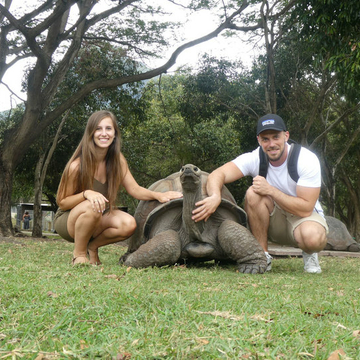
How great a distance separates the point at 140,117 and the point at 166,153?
3.79 meters

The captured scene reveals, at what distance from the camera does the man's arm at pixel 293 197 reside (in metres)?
3.71

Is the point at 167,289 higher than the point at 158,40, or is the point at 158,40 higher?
the point at 158,40

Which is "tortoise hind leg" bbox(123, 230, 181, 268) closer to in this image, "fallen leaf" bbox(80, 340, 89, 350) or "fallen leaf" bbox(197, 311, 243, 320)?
"fallen leaf" bbox(197, 311, 243, 320)

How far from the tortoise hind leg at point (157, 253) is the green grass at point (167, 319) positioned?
2.63ft

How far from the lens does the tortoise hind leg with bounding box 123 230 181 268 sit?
3650 mm

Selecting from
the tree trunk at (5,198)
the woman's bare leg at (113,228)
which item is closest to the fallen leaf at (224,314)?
the woman's bare leg at (113,228)

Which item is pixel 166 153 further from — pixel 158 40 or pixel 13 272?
pixel 13 272

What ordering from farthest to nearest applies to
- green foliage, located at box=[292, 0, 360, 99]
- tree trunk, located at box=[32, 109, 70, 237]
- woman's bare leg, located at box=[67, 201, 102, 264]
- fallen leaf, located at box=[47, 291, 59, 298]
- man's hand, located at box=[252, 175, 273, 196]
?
tree trunk, located at box=[32, 109, 70, 237] → green foliage, located at box=[292, 0, 360, 99] → man's hand, located at box=[252, 175, 273, 196] → woman's bare leg, located at box=[67, 201, 102, 264] → fallen leaf, located at box=[47, 291, 59, 298]

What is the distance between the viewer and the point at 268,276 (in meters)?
3.47

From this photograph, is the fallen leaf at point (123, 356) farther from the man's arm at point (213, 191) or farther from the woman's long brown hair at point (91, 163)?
the woman's long brown hair at point (91, 163)

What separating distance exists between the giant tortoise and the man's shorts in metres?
0.28

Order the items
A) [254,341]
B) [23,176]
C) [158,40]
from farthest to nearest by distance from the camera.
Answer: [23,176]
[158,40]
[254,341]

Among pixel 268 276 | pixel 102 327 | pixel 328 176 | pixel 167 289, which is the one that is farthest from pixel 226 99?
pixel 102 327

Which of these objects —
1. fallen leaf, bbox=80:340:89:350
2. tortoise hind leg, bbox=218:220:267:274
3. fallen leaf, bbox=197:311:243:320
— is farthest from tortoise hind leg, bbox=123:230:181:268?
fallen leaf, bbox=80:340:89:350
